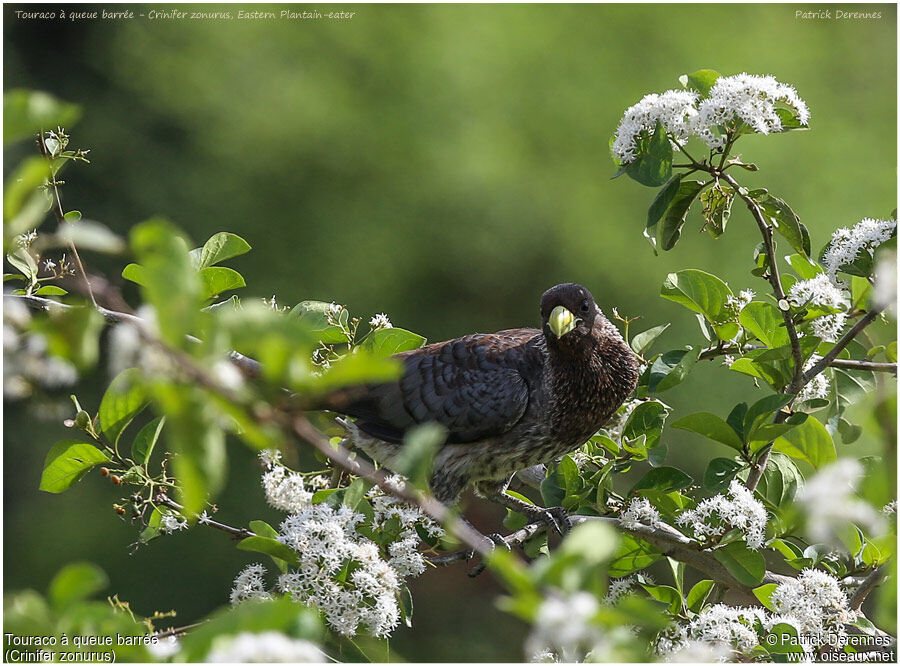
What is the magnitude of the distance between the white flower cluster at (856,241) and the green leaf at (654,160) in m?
0.29

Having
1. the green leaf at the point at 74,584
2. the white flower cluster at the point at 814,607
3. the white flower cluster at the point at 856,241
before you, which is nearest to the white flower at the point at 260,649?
the green leaf at the point at 74,584

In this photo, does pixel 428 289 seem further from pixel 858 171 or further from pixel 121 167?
pixel 858 171

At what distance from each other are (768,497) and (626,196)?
2.49 meters

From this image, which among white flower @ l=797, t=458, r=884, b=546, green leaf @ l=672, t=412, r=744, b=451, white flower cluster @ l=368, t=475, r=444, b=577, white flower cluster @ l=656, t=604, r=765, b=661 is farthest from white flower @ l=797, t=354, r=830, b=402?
white flower @ l=797, t=458, r=884, b=546

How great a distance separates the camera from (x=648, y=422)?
4.93 ft

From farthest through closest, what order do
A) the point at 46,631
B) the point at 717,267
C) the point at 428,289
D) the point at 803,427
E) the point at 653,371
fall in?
the point at 428,289 < the point at 717,267 < the point at 653,371 < the point at 803,427 < the point at 46,631

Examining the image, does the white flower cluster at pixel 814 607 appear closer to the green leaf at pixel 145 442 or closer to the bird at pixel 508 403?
the bird at pixel 508 403

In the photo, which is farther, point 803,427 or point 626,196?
point 626,196

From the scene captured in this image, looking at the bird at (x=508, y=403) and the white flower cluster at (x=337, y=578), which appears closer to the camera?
the white flower cluster at (x=337, y=578)

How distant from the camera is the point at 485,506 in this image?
3977 millimetres

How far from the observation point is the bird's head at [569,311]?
5.85ft

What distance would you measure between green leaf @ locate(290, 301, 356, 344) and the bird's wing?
25 centimetres

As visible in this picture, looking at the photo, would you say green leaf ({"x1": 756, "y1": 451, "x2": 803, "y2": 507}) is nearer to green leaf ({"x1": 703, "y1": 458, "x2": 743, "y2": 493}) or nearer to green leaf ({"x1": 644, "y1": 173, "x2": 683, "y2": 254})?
green leaf ({"x1": 703, "y1": 458, "x2": 743, "y2": 493})

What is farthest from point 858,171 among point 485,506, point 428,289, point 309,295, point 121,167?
point 121,167
